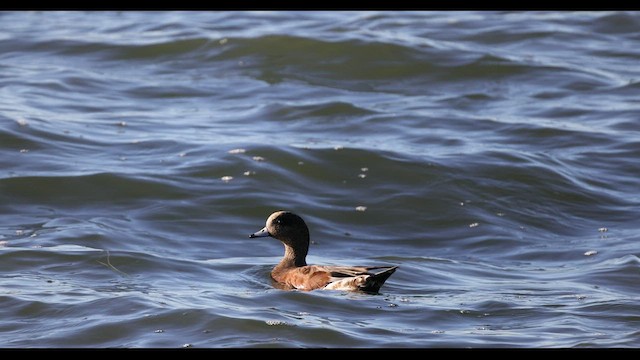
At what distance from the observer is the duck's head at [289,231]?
891 centimetres

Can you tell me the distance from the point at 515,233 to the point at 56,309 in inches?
168

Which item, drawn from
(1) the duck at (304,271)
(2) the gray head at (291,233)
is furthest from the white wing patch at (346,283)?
(2) the gray head at (291,233)

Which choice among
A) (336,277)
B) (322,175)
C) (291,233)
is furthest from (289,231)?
(322,175)

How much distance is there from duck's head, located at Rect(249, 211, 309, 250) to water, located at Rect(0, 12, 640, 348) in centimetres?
31

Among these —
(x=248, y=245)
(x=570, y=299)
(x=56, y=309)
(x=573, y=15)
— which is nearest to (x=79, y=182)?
(x=248, y=245)

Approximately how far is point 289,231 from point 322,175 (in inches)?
97.1

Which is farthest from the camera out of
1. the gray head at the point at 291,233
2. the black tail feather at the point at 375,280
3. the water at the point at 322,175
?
the gray head at the point at 291,233

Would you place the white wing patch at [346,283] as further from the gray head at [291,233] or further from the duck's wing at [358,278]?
the gray head at [291,233]

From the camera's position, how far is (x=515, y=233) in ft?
33.4

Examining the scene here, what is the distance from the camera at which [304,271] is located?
8359 millimetres

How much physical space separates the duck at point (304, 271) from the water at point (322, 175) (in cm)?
14

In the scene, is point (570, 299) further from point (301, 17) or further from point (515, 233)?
point (301, 17)
